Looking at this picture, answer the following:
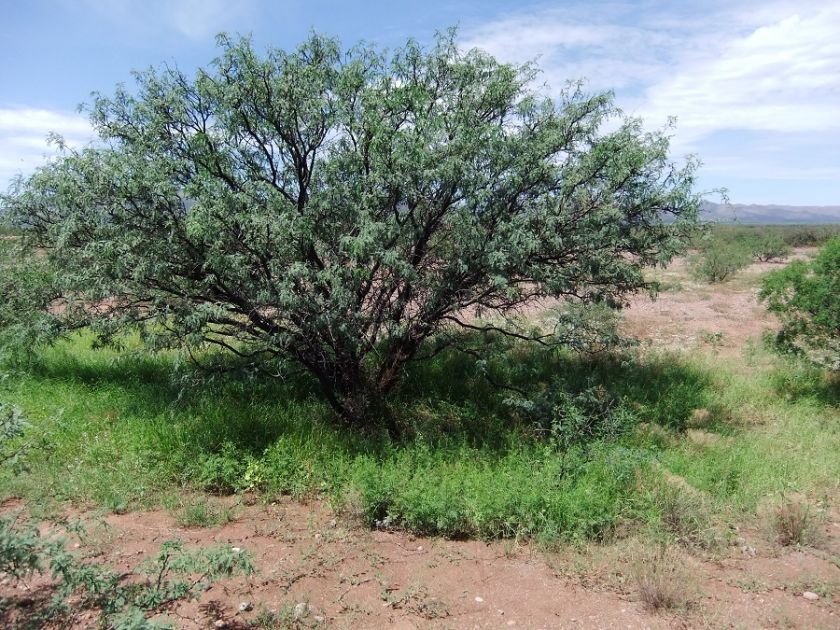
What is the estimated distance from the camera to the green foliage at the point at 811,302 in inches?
343

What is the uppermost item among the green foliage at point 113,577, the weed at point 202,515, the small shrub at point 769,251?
the small shrub at point 769,251

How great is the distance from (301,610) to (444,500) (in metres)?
1.54

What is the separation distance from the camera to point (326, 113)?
6176 millimetres

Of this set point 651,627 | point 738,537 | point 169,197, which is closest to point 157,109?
point 169,197

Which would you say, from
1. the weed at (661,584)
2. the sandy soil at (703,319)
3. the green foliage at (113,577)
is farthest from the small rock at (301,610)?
the sandy soil at (703,319)

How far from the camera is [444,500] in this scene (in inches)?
187

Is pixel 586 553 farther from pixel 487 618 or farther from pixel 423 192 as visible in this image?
pixel 423 192

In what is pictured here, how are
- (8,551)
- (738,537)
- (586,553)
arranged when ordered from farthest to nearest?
(738,537)
(586,553)
(8,551)

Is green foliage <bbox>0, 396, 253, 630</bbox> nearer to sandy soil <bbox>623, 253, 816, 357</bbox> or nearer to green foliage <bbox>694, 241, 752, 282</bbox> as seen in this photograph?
sandy soil <bbox>623, 253, 816, 357</bbox>

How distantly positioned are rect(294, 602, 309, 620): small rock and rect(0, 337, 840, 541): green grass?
1.20 meters

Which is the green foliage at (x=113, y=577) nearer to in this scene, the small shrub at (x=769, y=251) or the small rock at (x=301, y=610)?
the small rock at (x=301, y=610)

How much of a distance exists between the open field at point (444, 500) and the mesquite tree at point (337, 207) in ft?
3.54

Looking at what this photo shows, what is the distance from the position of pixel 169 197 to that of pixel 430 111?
2.99 m

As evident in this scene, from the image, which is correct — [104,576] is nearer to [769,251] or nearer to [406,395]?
[406,395]
